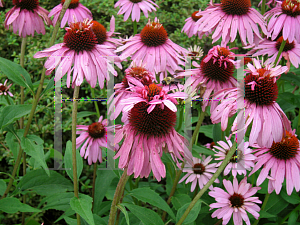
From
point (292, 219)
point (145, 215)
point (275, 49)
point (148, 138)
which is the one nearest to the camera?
point (148, 138)

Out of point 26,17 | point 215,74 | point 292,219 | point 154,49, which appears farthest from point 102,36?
point 292,219

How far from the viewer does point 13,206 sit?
50.4 inches

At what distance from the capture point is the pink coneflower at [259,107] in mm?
950

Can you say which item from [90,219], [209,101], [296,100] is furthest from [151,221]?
[296,100]

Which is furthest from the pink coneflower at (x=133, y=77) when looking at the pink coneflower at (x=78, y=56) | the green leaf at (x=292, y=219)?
the green leaf at (x=292, y=219)

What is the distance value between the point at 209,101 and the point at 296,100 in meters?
0.85

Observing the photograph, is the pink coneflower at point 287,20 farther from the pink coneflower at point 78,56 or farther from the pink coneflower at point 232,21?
the pink coneflower at point 78,56

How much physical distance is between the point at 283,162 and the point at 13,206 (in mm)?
1257

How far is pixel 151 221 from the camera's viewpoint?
105 cm

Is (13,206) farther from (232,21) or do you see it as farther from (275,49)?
(275,49)

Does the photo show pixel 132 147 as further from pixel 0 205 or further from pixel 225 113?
pixel 0 205

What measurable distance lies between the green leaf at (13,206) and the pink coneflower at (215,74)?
36.4 inches

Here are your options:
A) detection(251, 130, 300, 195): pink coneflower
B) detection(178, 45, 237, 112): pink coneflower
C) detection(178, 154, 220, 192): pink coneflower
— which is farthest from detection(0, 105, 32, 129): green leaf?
detection(251, 130, 300, 195): pink coneflower

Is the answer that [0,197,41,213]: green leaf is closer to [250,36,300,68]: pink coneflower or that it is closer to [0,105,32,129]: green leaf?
[0,105,32,129]: green leaf
